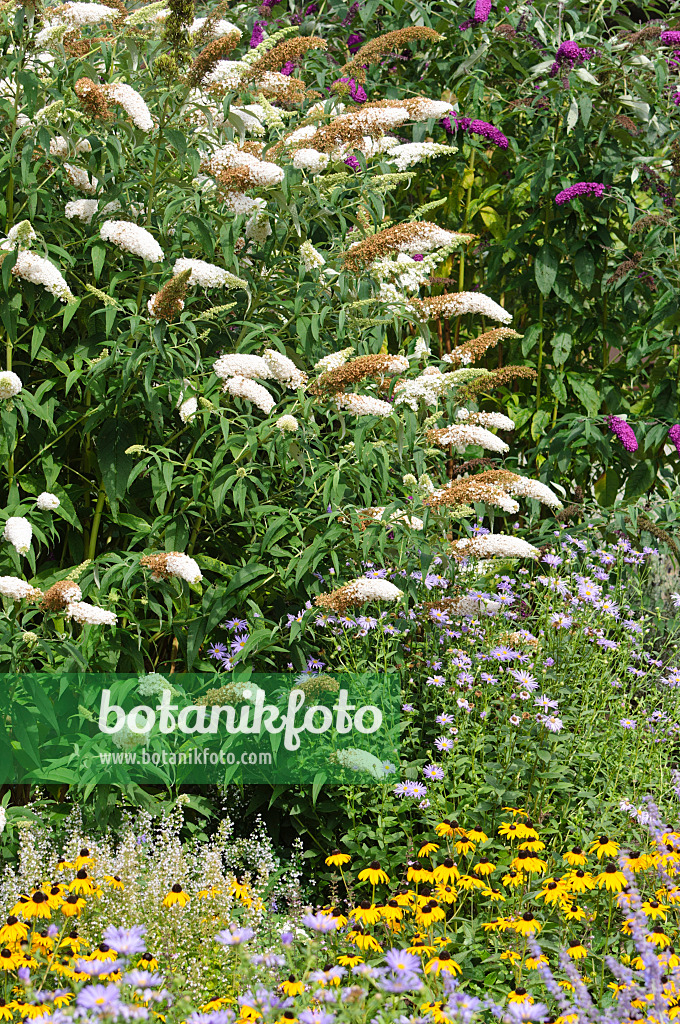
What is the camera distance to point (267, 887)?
3049mm

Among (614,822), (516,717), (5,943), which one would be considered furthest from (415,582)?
(5,943)

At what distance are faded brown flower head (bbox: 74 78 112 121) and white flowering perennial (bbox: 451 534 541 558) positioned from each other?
1.71 metres

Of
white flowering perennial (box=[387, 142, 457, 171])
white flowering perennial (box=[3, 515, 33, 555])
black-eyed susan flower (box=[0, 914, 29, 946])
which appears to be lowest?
black-eyed susan flower (box=[0, 914, 29, 946])

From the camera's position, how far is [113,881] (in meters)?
2.55

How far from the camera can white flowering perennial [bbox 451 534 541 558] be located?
10.0ft

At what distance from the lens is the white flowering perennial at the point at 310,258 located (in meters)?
3.30

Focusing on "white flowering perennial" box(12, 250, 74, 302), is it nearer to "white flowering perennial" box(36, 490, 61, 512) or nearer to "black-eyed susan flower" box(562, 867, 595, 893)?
"white flowering perennial" box(36, 490, 61, 512)

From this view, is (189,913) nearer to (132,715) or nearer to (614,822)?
(132,715)

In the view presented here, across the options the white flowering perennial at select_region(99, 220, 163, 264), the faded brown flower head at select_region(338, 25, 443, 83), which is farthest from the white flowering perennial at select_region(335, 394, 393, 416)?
the faded brown flower head at select_region(338, 25, 443, 83)

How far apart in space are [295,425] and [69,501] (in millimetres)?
851

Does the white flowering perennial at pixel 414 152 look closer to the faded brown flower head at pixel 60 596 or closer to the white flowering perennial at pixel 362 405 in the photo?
the white flowering perennial at pixel 362 405

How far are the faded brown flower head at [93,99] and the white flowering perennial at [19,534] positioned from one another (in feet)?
4.06

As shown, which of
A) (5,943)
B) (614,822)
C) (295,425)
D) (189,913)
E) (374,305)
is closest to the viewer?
(5,943)

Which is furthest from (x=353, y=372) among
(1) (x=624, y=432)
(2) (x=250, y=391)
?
(1) (x=624, y=432)
